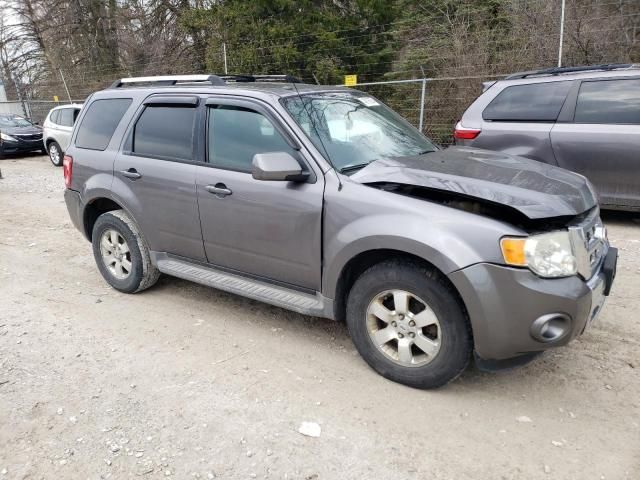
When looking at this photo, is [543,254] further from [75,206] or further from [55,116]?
[55,116]

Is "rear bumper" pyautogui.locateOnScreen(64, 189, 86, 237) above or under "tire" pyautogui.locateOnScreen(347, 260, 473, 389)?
above

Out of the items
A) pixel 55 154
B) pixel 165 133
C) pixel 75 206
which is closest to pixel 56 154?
pixel 55 154

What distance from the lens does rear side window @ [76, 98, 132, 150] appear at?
460 centimetres

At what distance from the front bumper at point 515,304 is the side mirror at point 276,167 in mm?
1176

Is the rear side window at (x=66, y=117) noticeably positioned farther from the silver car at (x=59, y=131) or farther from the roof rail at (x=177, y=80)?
the roof rail at (x=177, y=80)

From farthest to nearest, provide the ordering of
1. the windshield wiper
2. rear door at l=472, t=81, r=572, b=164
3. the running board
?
rear door at l=472, t=81, r=572, b=164 < the running board < the windshield wiper

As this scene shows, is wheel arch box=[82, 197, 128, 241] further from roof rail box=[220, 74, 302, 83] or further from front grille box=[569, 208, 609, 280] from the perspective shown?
front grille box=[569, 208, 609, 280]

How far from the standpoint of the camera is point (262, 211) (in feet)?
11.6

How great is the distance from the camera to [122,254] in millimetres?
4645

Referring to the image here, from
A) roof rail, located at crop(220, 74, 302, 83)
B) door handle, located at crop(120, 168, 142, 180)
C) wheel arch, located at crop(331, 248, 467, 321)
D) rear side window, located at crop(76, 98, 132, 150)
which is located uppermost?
roof rail, located at crop(220, 74, 302, 83)

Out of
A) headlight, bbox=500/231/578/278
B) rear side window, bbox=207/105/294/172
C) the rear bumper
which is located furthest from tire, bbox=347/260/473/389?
the rear bumper

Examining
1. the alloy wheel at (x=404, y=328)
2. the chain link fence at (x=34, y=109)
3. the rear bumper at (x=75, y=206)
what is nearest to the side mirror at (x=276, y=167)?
the alloy wheel at (x=404, y=328)

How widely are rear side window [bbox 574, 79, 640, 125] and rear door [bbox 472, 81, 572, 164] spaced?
24cm

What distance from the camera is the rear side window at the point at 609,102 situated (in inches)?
229
